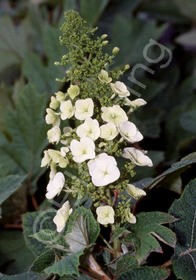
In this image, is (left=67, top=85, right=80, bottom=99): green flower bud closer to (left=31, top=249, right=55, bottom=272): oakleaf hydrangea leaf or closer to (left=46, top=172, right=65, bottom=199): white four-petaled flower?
(left=46, top=172, right=65, bottom=199): white four-petaled flower

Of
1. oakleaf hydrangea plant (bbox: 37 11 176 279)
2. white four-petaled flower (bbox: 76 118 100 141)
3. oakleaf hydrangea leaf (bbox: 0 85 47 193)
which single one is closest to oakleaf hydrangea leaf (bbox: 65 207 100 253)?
oakleaf hydrangea plant (bbox: 37 11 176 279)

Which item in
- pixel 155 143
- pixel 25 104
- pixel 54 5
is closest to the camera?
pixel 25 104

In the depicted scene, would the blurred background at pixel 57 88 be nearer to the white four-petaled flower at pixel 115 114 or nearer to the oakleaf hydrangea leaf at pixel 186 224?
the oakleaf hydrangea leaf at pixel 186 224

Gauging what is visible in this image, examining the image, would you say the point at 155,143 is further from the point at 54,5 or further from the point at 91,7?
the point at 54,5

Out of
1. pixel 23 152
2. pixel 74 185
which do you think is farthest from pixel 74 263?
pixel 23 152

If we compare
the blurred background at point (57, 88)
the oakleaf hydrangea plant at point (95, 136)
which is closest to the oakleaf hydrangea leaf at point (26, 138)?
the blurred background at point (57, 88)

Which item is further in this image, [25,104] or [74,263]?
[25,104]

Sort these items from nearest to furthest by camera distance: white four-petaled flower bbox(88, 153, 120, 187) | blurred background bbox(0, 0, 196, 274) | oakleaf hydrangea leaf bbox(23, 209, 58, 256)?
white four-petaled flower bbox(88, 153, 120, 187) < oakleaf hydrangea leaf bbox(23, 209, 58, 256) < blurred background bbox(0, 0, 196, 274)
